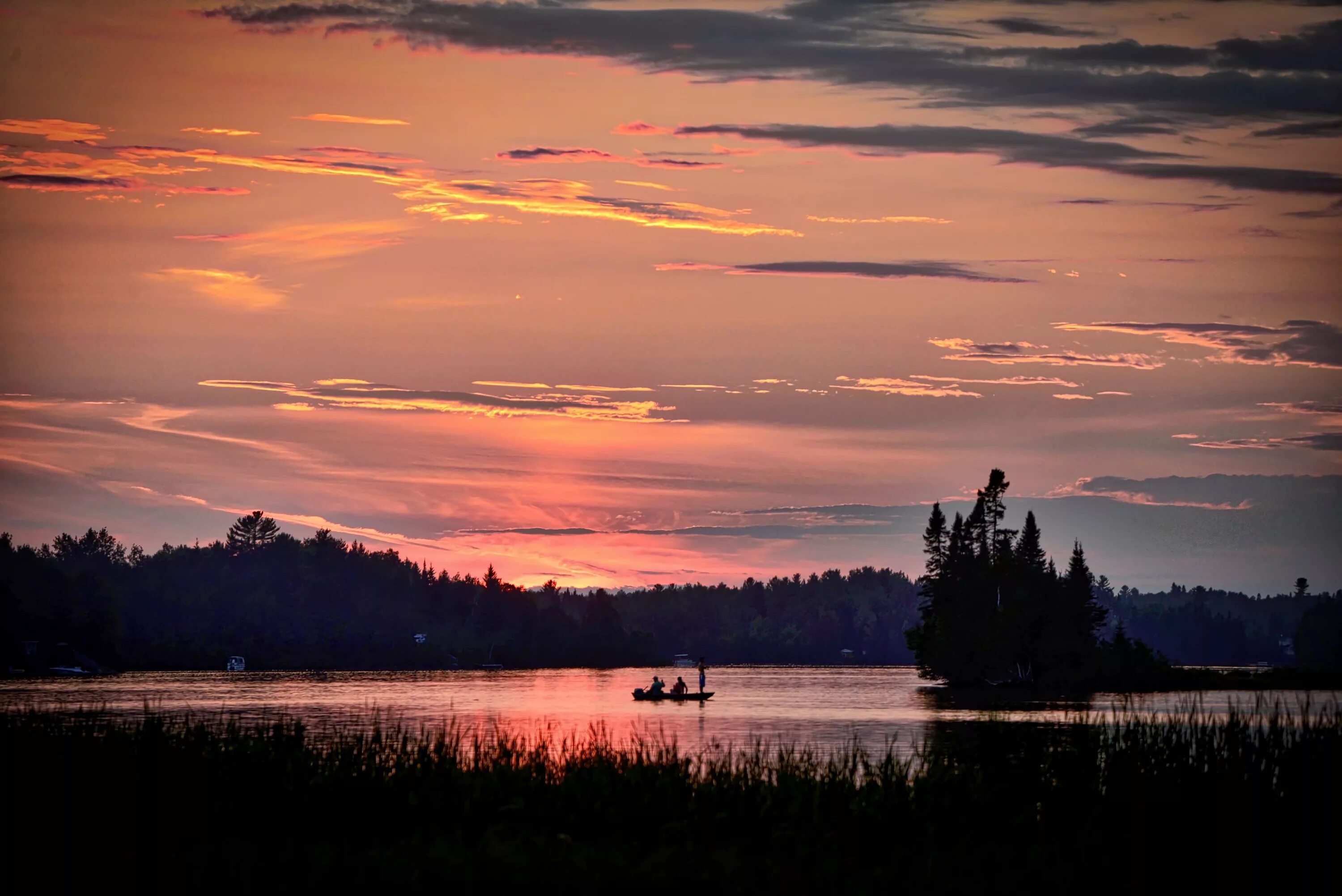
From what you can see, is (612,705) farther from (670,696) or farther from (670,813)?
(670,813)

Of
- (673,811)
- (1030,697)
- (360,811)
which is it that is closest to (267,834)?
(360,811)

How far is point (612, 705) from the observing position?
121500 millimetres

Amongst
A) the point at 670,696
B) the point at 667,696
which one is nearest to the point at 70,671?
the point at 667,696

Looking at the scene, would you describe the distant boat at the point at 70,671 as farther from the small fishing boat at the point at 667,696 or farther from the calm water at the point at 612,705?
the small fishing boat at the point at 667,696

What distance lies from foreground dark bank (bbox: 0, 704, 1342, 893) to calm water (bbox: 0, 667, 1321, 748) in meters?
19.5

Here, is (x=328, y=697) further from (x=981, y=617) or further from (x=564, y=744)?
(x=564, y=744)

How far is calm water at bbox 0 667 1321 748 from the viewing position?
3280 inches

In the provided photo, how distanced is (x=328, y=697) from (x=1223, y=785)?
11039 cm

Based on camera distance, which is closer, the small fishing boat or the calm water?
the calm water

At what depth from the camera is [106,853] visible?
29.2 metres

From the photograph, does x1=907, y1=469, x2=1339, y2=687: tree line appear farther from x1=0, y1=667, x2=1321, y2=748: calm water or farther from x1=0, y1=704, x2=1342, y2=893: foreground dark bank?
x1=0, y1=704, x2=1342, y2=893: foreground dark bank

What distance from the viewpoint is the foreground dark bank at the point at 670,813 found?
27844 millimetres

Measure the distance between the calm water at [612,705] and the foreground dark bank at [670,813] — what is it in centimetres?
1946

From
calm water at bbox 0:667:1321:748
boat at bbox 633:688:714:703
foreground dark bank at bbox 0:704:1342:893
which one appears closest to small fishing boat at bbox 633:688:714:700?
boat at bbox 633:688:714:703
